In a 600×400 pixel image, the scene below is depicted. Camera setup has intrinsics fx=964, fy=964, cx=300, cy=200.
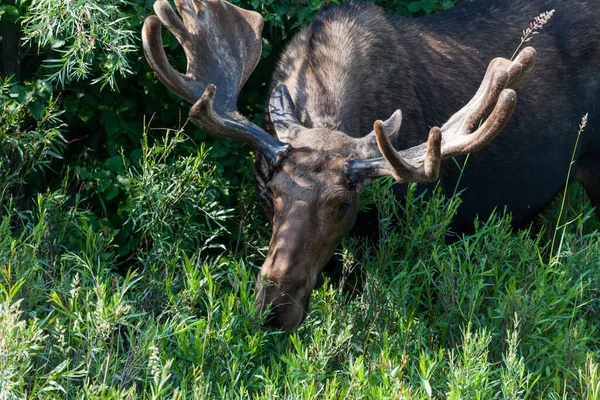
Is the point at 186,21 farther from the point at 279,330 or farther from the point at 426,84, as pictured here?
the point at 279,330

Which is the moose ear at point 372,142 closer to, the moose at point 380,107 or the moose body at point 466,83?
the moose at point 380,107

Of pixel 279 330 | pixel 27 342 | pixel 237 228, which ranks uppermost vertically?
pixel 27 342

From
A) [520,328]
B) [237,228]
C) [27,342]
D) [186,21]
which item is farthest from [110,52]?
[520,328]

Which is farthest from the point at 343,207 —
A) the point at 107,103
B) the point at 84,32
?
the point at 107,103

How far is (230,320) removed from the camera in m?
4.35

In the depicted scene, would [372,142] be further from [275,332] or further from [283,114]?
[275,332]

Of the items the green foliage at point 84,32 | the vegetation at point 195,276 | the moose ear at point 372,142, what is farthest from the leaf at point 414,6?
the green foliage at point 84,32

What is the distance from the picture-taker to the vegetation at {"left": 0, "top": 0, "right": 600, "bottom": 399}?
403 cm

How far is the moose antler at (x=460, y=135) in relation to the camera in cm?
435

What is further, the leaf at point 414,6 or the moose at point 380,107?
the leaf at point 414,6

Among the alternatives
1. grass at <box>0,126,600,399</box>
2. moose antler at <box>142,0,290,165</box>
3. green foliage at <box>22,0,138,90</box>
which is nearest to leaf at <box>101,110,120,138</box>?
green foliage at <box>22,0,138,90</box>

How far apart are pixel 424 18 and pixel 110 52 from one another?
6.75ft

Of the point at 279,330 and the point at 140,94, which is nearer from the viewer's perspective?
the point at 279,330

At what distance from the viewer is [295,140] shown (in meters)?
5.08
